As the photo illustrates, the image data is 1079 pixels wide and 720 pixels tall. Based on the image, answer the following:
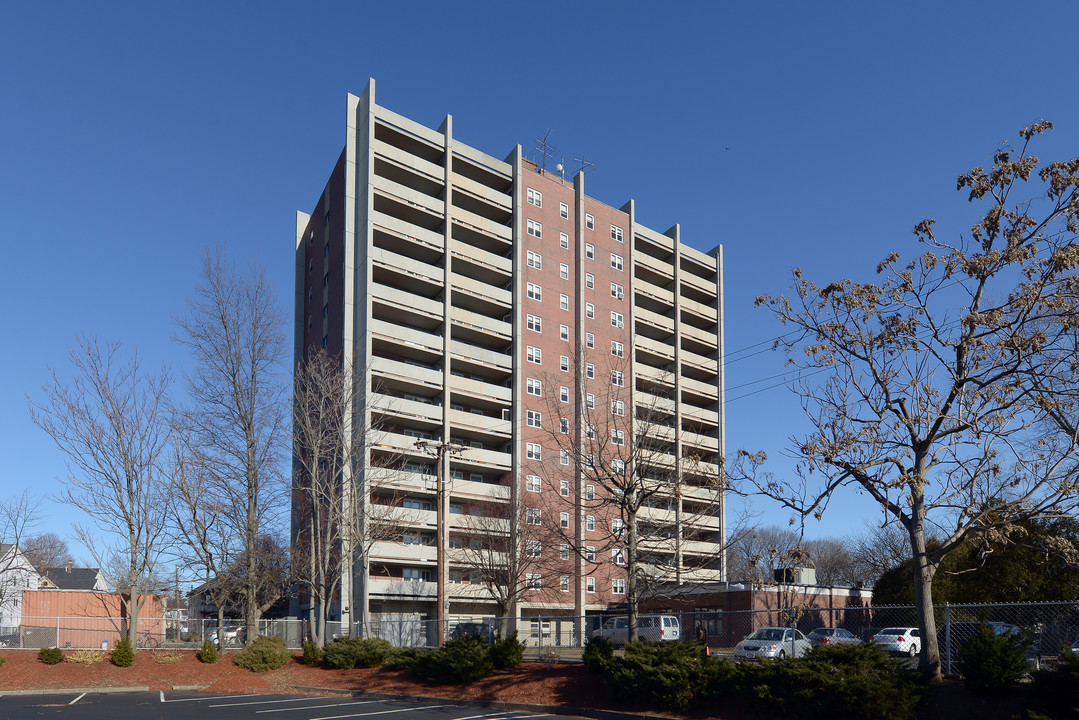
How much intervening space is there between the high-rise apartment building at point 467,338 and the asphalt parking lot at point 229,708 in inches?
754

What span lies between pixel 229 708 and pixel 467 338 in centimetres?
3991

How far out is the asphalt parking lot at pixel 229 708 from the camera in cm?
2138

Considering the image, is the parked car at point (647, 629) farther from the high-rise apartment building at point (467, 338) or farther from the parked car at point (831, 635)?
the high-rise apartment building at point (467, 338)

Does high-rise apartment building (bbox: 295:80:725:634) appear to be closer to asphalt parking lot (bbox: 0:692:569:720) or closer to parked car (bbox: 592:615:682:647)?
parked car (bbox: 592:615:682:647)

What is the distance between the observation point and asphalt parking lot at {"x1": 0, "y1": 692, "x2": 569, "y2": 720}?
2138cm

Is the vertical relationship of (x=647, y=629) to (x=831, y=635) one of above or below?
below

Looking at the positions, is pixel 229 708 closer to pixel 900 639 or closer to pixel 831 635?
pixel 831 635

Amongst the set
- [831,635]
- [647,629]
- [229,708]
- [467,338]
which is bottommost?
[647,629]

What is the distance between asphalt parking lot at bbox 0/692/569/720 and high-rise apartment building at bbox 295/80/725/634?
1914cm

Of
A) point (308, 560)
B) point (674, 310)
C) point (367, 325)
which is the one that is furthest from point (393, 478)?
point (674, 310)

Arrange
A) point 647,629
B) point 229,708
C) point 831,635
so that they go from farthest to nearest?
point 647,629
point 831,635
point 229,708

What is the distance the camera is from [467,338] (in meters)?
61.7

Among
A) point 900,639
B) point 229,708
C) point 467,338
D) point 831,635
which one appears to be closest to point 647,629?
point 831,635

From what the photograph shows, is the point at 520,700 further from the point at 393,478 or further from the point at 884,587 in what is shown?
the point at 884,587
